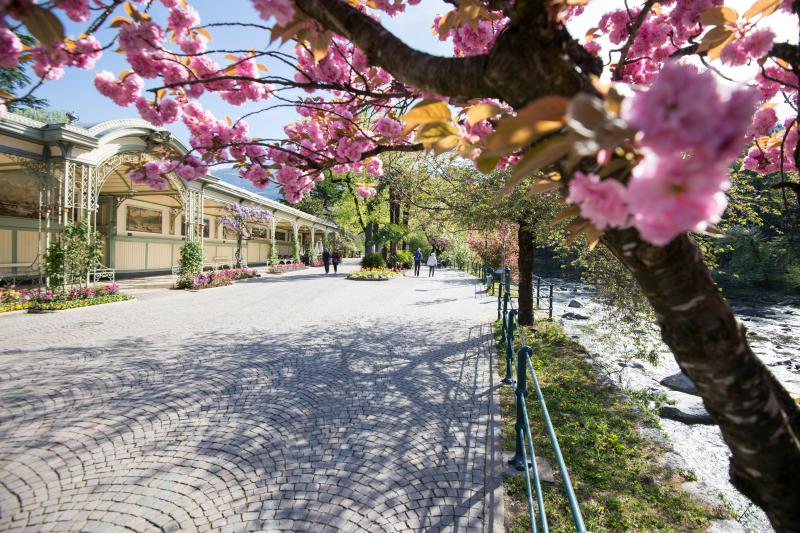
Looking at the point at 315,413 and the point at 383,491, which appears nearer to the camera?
the point at 383,491

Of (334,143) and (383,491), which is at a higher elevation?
(334,143)

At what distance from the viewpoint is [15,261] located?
13.7 metres

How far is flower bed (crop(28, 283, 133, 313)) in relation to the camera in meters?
9.59

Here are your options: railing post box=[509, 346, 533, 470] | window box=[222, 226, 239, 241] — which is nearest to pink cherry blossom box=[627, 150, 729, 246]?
railing post box=[509, 346, 533, 470]

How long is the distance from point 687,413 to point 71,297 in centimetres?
1415

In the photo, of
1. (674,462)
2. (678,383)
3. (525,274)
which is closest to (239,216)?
(525,274)

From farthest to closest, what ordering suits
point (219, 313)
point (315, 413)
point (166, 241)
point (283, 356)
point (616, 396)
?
point (166, 241), point (219, 313), point (283, 356), point (616, 396), point (315, 413)

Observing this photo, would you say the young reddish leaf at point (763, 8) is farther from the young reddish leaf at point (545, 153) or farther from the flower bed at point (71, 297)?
the flower bed at point (71, 297)

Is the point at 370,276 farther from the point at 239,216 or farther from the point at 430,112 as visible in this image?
the point at 430,112

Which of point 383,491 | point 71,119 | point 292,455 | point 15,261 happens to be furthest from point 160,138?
point 383,491

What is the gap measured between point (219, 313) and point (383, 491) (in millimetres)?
8688

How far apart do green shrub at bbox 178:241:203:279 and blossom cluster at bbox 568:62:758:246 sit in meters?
17.2

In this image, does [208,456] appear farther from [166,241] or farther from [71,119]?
[166,241]

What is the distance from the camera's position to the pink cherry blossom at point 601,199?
2.39 ft
